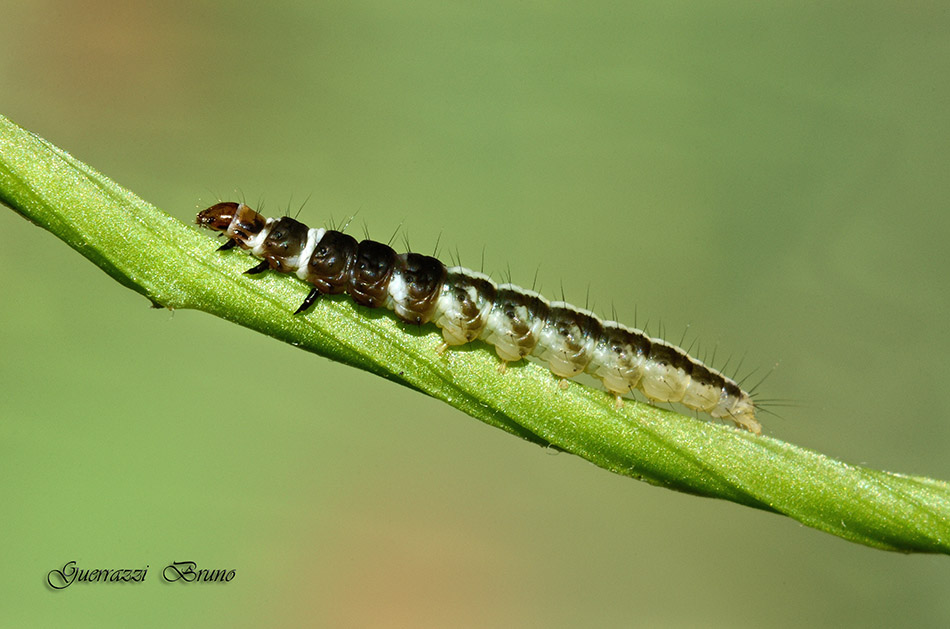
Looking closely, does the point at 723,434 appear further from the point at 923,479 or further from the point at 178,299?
the point at 178,299

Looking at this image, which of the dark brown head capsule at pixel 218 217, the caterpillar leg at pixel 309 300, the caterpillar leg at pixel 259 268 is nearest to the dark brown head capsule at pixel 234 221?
the dark brown head capsule at pixel 218 217

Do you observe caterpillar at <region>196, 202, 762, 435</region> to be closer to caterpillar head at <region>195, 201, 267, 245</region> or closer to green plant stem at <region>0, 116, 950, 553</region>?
caterpillar head at <region>195, 201, 267, 245</region>

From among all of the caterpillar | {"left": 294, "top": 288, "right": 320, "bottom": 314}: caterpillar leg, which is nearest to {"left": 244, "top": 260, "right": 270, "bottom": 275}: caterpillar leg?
the caterpillar

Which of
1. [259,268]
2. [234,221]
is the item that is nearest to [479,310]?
[259,268]

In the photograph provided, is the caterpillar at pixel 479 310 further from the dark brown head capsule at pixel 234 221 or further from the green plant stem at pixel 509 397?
the green plant stem at pixel 509 397

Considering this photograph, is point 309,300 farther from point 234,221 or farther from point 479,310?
point 479,310

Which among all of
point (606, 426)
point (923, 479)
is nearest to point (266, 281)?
point (606, 426)
